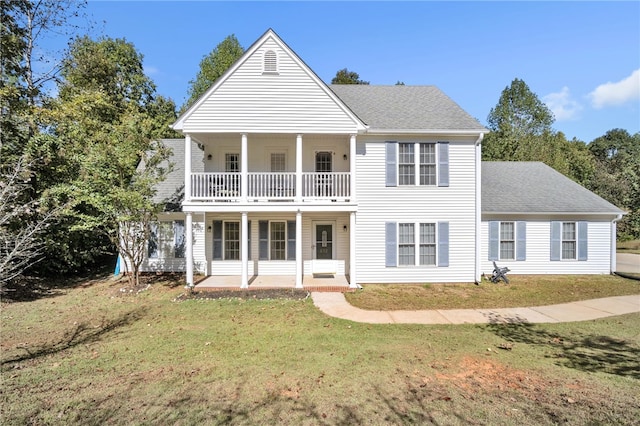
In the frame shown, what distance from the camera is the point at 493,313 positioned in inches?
345

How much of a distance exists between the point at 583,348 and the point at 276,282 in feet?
30.0

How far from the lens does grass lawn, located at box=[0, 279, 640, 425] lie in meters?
4.06

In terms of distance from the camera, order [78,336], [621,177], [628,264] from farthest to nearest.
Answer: [621,177] < [628,264] < [78,336]

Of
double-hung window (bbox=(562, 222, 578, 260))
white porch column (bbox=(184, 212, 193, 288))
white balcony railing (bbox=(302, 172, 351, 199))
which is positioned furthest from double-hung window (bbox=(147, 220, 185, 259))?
double-hung window (bbox=(562, 222, 578, 260))

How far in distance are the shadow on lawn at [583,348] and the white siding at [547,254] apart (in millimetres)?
6633

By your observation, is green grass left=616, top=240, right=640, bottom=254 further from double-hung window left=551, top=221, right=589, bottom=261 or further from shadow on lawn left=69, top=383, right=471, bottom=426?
shadow on lawn left=69, top=383, right=471, bottom=426

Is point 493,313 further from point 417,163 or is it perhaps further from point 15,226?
point 15,226

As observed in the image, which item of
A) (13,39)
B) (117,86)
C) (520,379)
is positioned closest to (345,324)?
(520,379)

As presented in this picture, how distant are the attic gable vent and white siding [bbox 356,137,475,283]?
424cm

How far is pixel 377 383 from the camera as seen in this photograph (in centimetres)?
485

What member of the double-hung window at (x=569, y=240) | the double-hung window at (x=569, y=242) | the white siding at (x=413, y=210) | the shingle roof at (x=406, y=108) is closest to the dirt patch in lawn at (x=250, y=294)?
the white siding at (x=413, y=210)

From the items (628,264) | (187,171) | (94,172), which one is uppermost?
(187,171)

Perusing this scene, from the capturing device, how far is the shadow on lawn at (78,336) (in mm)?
5910

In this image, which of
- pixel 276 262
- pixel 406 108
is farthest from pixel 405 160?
pixel 276 262
